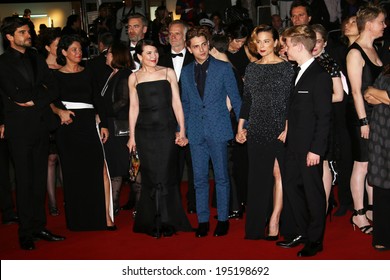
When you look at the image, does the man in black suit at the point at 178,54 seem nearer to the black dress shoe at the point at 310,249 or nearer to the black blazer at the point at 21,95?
the black blazer at the point at 21,95

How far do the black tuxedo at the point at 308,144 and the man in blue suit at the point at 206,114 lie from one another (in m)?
0.72

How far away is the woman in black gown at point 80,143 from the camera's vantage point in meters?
6.54

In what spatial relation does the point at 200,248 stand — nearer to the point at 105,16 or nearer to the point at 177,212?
the point at 177,212

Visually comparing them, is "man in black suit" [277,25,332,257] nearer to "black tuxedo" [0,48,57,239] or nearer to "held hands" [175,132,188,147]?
"held hands" [175,132,188,147]

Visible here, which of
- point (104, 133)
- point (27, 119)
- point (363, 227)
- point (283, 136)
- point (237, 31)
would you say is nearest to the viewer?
point (283, 136)

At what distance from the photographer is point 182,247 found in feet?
19.7

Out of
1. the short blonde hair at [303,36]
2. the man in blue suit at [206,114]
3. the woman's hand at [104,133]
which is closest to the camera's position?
the short blonde hair at [303,36]

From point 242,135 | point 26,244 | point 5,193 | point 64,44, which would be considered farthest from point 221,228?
point 5,193

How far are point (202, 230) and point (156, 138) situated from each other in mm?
877

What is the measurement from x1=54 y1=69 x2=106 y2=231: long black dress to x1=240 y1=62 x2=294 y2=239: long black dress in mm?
1461

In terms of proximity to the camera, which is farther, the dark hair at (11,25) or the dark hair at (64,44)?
the dark hair at (64,44)

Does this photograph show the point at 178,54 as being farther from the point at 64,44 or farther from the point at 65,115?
the point at 65,115

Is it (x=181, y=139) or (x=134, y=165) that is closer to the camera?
(x=181, y=139)

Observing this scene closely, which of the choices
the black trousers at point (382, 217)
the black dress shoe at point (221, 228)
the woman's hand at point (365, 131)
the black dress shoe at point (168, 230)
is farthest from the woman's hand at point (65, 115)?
the black trousers at point (382, 217)
